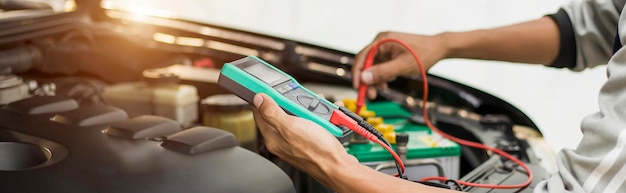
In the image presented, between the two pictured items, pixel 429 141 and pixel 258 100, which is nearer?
pixel 258 100

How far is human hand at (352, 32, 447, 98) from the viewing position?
102 centimetres

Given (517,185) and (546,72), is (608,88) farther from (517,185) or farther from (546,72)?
(546,72)

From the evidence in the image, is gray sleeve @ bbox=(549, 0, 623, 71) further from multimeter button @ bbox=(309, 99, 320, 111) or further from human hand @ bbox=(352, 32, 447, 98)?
multimeter button @ bbox=(309, 99, 320, 111)

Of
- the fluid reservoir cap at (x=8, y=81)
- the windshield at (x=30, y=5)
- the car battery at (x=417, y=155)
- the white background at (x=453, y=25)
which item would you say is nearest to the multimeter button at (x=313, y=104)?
the car battery at (x=417, y=155)

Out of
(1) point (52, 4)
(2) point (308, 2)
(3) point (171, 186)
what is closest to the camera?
(3) point (171, 186)

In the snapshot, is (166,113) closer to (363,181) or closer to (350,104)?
(350,104)

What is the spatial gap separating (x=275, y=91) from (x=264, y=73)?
0.13 feet

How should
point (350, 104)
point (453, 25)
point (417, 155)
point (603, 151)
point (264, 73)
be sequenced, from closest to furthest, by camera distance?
Result: 1. point (603, 151)
2. point (264, 73)
3. point (417, 155)
4. point (350, 104)
5. point (453, 25)

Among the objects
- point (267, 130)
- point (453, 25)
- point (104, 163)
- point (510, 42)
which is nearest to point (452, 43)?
point (510, 42)

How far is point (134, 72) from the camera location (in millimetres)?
1202

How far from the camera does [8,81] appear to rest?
94cm

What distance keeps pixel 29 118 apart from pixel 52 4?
1.32ft

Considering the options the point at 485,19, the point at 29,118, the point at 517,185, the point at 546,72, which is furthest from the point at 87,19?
the point at 546,72

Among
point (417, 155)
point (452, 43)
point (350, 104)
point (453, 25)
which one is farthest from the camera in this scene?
point (453, 25)
